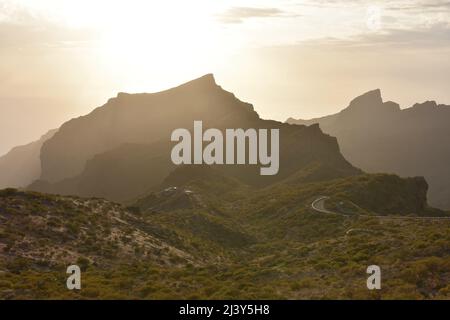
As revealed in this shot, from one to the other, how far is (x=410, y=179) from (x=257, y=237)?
174 ft

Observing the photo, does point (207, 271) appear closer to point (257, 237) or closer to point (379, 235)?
point (379, 235)

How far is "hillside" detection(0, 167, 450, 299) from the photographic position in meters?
31.3

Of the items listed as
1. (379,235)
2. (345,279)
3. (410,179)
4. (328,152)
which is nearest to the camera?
(345,279)

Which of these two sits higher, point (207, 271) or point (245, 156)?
point (245, 156)

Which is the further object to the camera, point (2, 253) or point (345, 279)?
point (2, 253)

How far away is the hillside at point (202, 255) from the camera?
3131cm

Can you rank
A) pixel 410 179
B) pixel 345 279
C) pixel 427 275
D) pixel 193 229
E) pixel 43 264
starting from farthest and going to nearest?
pixel 410 179, pixel 193 229, pixel 43 264, pixel 345 279, pixel 427 275

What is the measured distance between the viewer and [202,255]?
178 feet

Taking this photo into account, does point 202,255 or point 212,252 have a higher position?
point 212,252

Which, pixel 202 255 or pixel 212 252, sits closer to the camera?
pixel 202 255
